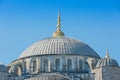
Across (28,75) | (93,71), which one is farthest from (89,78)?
(28,75)

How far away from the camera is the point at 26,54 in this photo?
90750 millimetres

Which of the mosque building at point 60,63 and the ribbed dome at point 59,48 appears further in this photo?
the ribbed dome at point 59,48

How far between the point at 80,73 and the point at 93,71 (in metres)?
1.83

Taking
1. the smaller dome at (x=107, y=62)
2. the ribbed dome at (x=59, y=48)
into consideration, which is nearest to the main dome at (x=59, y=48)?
the ribbed dome at (x=59, y=48)

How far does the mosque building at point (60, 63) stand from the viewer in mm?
83625

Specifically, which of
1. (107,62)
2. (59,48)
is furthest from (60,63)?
(107,62)

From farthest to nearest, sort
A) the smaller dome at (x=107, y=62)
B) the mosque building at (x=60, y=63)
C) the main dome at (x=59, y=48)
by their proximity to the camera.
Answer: the main dome at (x=59, y=48), the mosque building at (x=60, y=63), the smaller dome at (x=107, y=62)

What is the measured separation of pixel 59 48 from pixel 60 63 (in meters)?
2.37

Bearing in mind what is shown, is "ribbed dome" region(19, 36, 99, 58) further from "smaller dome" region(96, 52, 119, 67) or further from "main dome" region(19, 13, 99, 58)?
"smaller dome" region(96, 52, 119, 67)

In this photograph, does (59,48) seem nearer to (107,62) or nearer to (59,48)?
(59,48)

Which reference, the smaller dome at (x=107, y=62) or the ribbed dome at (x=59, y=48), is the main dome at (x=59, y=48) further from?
the smaller dome at (x=107, y=62)

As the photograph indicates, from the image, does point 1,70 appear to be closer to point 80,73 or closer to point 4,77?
point 4,77

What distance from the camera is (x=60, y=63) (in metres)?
88.2

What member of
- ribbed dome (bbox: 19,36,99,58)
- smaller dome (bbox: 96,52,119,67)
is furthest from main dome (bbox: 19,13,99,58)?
smaller dome (bbox: 96,52,119,67)
